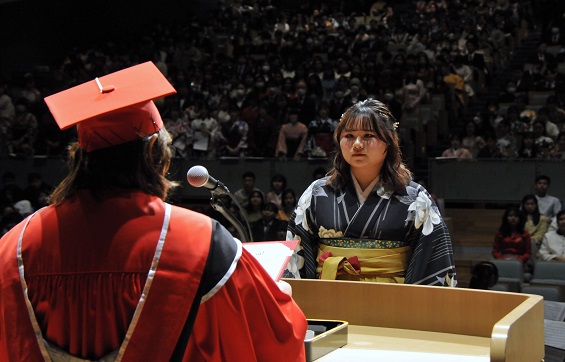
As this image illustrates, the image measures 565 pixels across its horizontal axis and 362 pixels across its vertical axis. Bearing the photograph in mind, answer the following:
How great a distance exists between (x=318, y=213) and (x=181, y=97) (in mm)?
7532

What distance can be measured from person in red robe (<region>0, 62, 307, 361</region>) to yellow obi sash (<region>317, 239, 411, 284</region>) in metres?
0.98

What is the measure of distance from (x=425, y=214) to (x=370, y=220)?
18 centimetres

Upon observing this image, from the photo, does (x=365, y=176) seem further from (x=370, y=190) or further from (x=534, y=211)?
(x=534, y=211)

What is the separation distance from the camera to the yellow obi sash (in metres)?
2.54

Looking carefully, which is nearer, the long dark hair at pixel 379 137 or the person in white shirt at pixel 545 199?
the long dark hair at pixel 379 137

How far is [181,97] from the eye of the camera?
10070 mm

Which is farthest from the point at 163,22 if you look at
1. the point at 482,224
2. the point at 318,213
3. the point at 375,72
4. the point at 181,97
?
the point at 318,213

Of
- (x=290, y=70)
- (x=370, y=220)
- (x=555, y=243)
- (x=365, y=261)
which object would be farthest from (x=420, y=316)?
(x=290, y=70)

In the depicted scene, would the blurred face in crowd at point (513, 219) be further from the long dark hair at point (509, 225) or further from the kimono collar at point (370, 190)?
the kimono collar at point (370, 190)

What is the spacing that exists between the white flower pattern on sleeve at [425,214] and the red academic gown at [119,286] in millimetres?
1184

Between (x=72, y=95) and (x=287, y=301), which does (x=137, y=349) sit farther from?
(x=72, y=95)

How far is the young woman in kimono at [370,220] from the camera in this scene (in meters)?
2.58

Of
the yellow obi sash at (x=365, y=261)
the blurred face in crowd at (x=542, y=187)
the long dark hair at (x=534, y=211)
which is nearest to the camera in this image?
the yellow obi sash at (x=365, y=261)

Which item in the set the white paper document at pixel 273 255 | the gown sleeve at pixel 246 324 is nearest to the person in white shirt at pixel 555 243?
the white paper document at pixel 273 255
